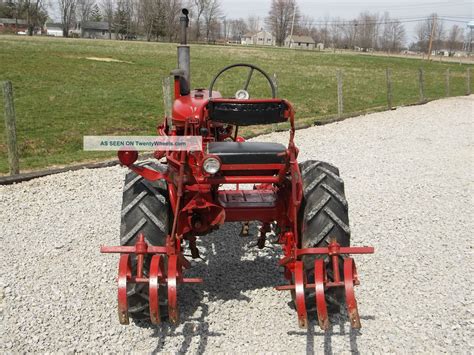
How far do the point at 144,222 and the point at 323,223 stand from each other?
1.23 m

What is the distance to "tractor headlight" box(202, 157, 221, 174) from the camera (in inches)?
131

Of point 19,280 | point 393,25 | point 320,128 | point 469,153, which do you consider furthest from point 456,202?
point 393,25

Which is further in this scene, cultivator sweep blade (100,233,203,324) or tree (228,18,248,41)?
tree (228,18,248,41)

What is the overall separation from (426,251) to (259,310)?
2.08m

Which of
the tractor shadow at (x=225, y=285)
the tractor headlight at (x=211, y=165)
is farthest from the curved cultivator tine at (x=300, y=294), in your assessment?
the tractor headlight at (x=211, y=165)

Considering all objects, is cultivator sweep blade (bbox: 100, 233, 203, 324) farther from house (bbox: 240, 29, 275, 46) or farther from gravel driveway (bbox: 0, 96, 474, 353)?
house (bbox: 240, 29, 275, 46)

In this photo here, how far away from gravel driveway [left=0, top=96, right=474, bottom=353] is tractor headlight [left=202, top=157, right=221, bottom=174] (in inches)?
45.7

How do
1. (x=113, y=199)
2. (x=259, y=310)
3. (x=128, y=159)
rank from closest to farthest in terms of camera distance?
1. (x=128, y=159)
2. (x=259, y=310)
3. (x=113, y=199)

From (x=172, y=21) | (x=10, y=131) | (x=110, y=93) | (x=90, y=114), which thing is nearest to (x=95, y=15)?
(x=172, y=21)

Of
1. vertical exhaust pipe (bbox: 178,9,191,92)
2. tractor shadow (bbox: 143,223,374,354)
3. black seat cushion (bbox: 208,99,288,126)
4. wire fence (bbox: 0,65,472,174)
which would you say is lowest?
tractor shadow (bbox: 143,223,374,354)

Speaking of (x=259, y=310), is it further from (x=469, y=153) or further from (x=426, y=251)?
(x=469, y=153)

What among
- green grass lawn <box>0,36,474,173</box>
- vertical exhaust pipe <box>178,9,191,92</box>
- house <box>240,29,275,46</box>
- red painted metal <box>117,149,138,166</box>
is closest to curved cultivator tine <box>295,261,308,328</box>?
red painted metal <box>117,149,138,166</box>

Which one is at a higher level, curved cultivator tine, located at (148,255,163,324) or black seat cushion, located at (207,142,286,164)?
black seat cushion, located at (207,142,286,164)

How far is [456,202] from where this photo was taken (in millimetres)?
6824
